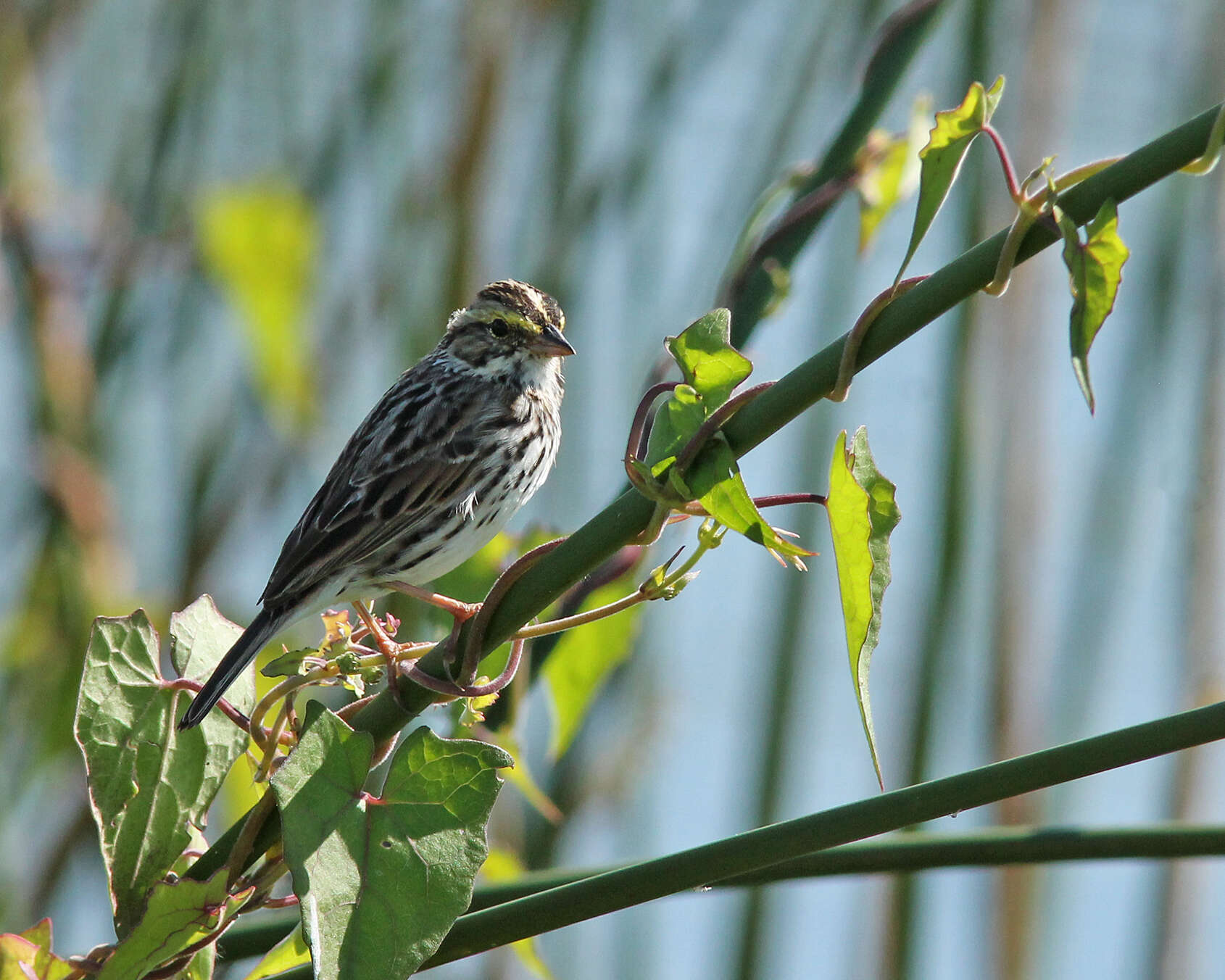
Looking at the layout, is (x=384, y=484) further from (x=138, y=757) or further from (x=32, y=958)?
(x=32, y=958)

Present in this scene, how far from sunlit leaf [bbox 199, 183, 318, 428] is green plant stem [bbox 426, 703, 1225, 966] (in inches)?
65.4

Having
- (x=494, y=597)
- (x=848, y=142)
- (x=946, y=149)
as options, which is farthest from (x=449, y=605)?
(x=946, y=149)

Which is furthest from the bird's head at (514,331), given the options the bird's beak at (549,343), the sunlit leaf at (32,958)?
the sunlit leaf at (32,958)

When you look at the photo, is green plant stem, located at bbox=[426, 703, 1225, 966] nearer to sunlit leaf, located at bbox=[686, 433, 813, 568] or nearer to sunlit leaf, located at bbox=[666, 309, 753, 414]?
sunlit leaf, located at bbox=[686, 433, 813, 568]

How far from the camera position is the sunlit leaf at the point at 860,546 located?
47.7 inches

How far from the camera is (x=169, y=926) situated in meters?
1.31

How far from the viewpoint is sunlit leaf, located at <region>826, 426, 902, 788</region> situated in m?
1.21

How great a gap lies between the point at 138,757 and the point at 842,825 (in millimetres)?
812

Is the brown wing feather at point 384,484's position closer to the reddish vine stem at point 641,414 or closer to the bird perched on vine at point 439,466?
the bird perched on vine at point 439,466

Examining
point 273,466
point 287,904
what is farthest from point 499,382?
point 287,904

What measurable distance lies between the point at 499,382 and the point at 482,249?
1.59 feet

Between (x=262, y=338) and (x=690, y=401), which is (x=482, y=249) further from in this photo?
(x=690, y=401)

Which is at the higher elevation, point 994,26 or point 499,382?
point 994,26

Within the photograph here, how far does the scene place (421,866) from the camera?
4.16 feet
